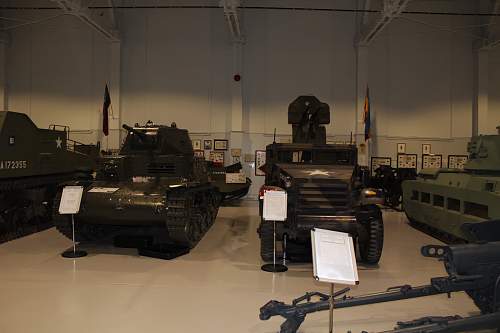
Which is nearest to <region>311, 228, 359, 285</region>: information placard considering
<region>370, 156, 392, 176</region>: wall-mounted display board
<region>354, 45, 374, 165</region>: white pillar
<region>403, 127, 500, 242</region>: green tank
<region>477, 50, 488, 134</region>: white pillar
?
<region>403, 127, 500, 242</region>: green tank

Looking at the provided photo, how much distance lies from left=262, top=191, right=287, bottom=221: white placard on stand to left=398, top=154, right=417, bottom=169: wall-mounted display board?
9.78m

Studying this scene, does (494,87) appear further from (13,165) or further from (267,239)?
(13,165)

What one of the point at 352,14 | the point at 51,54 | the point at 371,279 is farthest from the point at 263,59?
the point at 371,279

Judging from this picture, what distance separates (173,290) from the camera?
192 inches

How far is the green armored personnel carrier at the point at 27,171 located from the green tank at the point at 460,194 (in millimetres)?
6428

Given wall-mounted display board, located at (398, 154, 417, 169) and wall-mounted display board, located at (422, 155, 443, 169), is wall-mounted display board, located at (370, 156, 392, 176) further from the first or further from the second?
wall-mounted display board, located at (422, 155, 443, 169)

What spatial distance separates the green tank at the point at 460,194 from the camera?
256 inches

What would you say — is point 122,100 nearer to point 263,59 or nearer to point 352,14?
point 263,59

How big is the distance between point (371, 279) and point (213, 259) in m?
2.33

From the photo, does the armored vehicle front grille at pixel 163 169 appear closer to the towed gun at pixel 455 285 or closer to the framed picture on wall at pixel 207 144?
the towed gun at pixel 455 285

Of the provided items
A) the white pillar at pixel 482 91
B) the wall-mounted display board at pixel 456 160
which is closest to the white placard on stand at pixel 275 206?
the wall-mounted display board at pixel 456 160

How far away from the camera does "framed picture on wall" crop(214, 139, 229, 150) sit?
1405 centimetres

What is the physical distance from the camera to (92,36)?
14.5 metres

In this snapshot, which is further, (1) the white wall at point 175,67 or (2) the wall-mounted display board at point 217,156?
(1) the white wall at point 175,67
